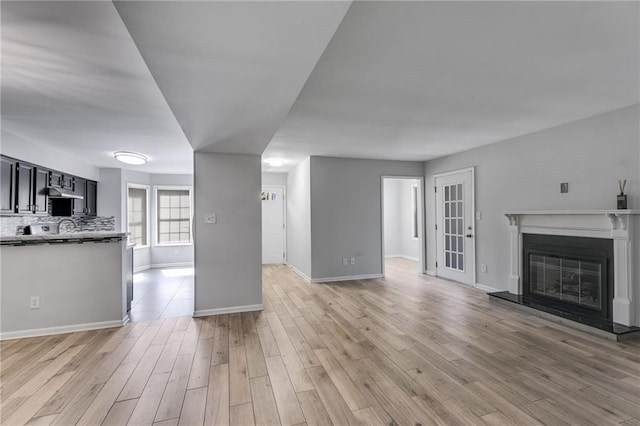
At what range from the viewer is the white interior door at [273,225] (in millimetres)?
7688

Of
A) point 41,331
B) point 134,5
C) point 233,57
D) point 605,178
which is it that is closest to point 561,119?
point 605,178

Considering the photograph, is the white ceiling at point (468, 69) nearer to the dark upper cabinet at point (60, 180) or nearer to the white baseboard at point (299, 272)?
the white baseboard at point (299, 272)

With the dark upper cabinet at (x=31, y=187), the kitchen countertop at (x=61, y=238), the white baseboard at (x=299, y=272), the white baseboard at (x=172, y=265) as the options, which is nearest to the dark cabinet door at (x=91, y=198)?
the dark upper cabinet at (x=31, y=187)

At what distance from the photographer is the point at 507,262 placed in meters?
4.63

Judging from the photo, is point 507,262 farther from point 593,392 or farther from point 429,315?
point 593,392

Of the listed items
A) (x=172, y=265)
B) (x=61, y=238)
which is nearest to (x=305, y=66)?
(x=61, y=238)

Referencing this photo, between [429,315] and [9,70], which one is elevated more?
[9,70]

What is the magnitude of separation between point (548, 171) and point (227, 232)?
14.3 ft

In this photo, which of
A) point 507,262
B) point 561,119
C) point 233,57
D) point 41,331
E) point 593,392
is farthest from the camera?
point 507,262

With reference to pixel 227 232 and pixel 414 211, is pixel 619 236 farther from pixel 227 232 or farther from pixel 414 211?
pixel 414 211

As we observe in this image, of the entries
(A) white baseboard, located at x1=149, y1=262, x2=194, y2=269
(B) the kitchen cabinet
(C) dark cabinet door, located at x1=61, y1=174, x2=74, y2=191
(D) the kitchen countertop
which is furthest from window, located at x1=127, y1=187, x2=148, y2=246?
(D) the kitchen countertop

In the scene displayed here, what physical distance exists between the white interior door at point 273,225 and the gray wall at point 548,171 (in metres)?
3.97

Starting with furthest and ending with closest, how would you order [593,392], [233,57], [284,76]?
[593,392]
[284,76]
[233,57]

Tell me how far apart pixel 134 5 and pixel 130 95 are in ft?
6.27
